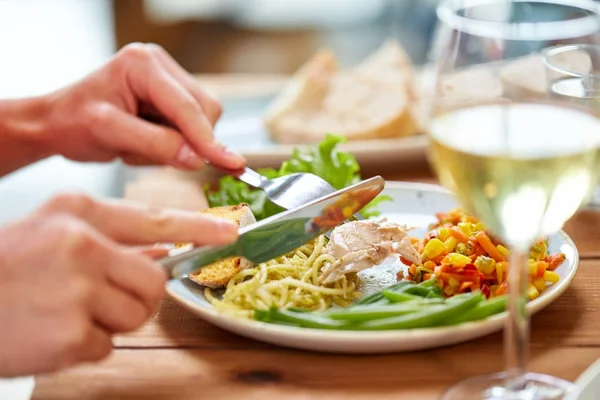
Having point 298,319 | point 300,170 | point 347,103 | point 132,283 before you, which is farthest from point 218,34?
point 132,283

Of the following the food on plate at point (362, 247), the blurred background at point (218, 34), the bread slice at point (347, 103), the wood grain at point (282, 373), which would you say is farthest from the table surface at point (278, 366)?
the blurred background at point (218, 34)

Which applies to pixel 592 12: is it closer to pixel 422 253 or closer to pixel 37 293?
pixel 422 253

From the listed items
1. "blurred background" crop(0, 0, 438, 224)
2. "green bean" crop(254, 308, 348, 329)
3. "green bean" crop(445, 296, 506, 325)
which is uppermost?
"green bean" crop(445, 296, 506, 325)

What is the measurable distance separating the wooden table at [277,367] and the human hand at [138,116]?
333 millimetres

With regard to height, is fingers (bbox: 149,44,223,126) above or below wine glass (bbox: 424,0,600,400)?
below

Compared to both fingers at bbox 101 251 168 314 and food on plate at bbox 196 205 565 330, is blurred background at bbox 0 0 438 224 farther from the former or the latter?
fingers at bbox 101 251 168 314

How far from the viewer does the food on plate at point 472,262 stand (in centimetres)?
146

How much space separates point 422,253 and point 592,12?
57cm

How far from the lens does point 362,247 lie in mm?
1547

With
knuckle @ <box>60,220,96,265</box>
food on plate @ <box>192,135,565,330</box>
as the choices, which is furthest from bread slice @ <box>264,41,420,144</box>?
knuckle @ <box>60,220,96,265</box>

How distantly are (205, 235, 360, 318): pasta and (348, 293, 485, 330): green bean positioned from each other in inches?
6.5

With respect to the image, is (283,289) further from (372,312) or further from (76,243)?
(76,243)

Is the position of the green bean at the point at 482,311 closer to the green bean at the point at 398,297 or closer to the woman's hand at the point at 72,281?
the green bean at the point at 398,297

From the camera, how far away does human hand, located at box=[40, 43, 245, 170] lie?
5.30 feet
